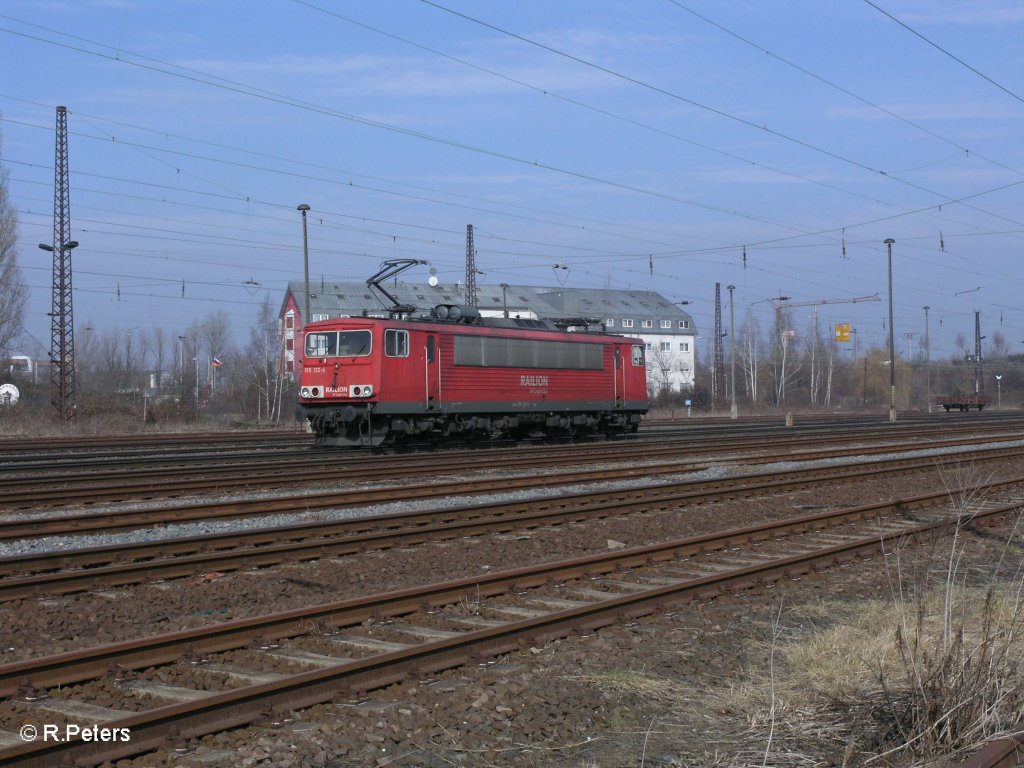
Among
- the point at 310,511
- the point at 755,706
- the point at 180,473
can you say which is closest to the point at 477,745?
the point at 755,706

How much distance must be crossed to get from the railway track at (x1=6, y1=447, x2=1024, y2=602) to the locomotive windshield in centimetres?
845

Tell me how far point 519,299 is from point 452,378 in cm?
7364

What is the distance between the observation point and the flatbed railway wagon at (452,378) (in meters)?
24.0

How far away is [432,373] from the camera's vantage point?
24.9 m

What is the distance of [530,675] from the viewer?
21.9 ft

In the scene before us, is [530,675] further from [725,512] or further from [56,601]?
[725,512]

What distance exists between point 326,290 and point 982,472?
75.4 meters

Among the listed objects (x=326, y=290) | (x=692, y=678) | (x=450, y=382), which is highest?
(x=326, y=290)

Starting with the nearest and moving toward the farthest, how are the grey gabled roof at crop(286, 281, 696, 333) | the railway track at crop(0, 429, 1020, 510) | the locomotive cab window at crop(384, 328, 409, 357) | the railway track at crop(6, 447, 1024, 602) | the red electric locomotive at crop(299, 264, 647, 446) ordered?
the railway track at crop(6, 447, 1024, 602) < the railway track at crop(0, 429, 1020, 510) < the locomotive cab window at crop(384, 328, 409, 357) < the red electric locomotive at crop(299, 264, 647, 446) < the grey gabled roof at crop(286, 281, 696, 333)

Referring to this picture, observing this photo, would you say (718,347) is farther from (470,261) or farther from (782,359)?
(470,261)

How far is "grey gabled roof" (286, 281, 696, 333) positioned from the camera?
84.3 metres

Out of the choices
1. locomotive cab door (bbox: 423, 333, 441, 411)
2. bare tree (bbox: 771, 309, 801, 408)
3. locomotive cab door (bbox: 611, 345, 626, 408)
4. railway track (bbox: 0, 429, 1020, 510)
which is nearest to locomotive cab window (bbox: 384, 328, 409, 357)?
locomotive cab door (bbox: 423, 333, 441, 411)

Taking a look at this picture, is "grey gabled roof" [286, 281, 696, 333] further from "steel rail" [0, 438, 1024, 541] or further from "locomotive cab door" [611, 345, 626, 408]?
"steel rail" [0, 438, 1024, 541]

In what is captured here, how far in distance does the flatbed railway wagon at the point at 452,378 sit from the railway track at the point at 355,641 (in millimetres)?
13541
